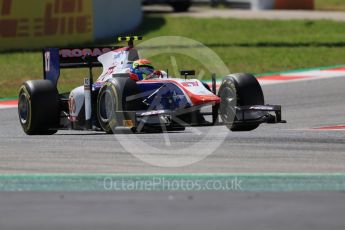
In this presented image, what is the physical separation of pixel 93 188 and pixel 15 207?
100 centimetres

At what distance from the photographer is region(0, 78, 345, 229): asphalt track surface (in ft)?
22.9

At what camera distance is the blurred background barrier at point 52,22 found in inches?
1016

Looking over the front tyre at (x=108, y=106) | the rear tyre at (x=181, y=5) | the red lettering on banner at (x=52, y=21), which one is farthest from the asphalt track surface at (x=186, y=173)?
the rear tyre at (x=181, y=5)

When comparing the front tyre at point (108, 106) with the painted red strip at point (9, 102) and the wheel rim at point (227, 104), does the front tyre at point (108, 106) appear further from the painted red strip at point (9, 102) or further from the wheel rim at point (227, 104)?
the painted red strip at point (9, 102)

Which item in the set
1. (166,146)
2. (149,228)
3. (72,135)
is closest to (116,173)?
(166,146)

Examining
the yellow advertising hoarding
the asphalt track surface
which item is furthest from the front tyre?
the yellow advertising hoarding

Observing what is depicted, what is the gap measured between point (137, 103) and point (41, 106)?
1579mm

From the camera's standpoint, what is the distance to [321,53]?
24.0 m

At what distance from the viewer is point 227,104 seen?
12.4 meters

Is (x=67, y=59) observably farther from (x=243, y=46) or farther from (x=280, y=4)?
(x=280, y=4)

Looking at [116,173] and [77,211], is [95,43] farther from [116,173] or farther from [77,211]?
[77,211]

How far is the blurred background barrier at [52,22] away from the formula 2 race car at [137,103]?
41.3ft

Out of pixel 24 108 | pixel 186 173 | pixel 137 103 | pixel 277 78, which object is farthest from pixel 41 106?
pixel 277 78

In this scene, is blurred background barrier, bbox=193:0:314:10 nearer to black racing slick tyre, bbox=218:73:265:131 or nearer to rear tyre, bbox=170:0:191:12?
rear tyre, bbox=170:0:191:12
